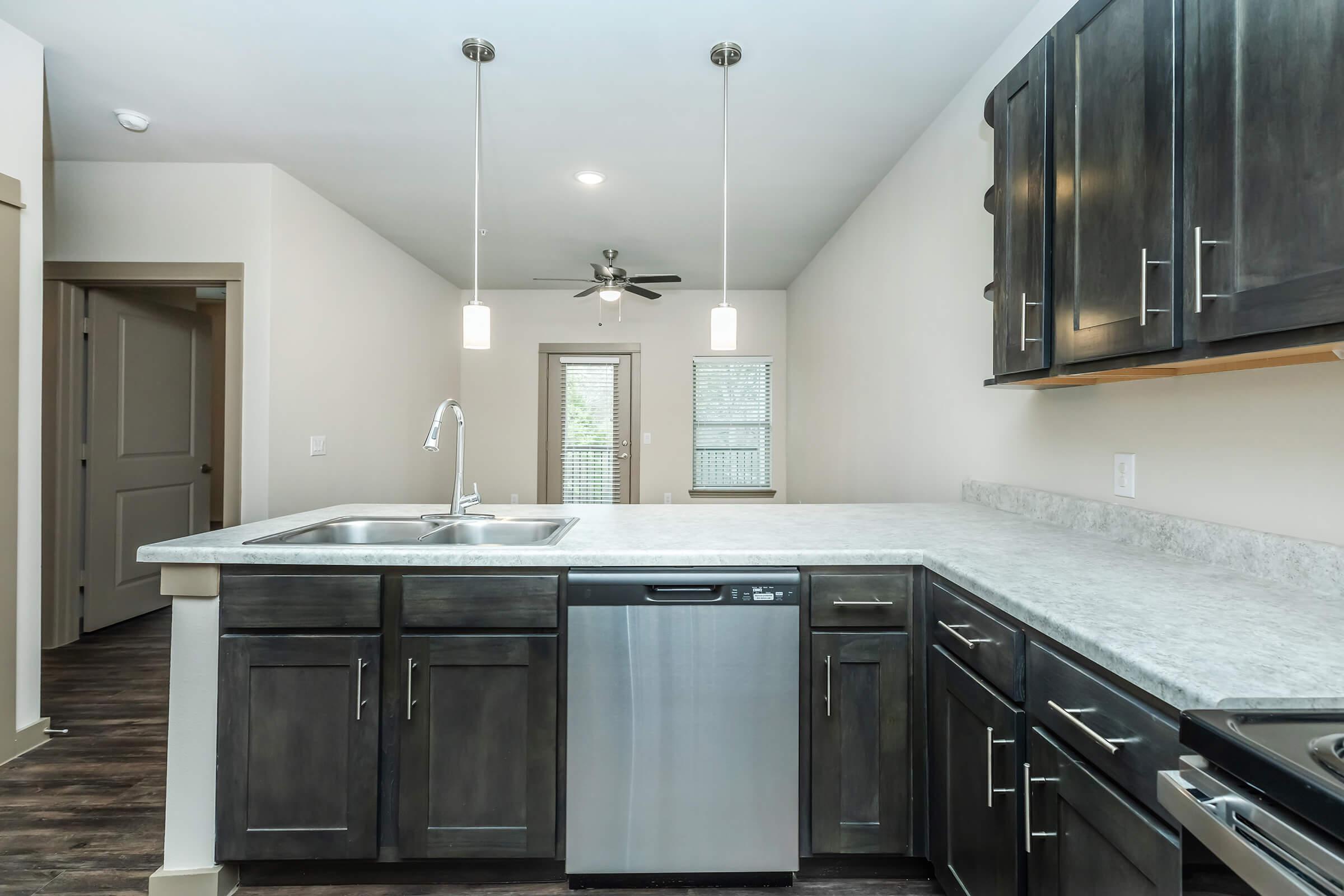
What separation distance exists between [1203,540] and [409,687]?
1.95 meters

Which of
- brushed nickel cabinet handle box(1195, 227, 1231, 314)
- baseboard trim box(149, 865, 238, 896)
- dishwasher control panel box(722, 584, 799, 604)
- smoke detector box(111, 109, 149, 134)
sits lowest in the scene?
baseboard trim box(149, 865, 238, 896)

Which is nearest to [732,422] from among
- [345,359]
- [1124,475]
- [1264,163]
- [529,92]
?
[345,359]

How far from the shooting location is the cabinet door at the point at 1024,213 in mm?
1662

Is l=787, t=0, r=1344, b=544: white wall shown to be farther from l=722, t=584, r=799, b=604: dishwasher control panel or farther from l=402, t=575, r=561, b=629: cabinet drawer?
l=402, t=575, r=561, b=629: cabinet drawer

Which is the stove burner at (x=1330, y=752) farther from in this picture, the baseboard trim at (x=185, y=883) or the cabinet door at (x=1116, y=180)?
the baseboard trim at (x=185, y=883)

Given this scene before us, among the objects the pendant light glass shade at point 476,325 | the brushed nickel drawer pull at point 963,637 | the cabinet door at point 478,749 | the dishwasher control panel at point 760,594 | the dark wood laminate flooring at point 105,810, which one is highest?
the pendant light glass shade at point 476,325

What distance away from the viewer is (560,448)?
680 centimetres

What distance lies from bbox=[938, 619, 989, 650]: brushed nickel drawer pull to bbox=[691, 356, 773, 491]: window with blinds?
5.14 metres

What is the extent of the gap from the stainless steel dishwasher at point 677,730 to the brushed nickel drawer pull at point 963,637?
1.22 ft

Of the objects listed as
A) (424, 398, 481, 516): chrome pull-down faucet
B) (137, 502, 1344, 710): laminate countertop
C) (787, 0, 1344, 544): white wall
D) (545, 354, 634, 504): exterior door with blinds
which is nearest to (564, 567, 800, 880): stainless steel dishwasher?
(137, 502, 1344, 710): laminate countertop

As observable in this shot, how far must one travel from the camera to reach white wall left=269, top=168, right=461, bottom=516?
3689mm

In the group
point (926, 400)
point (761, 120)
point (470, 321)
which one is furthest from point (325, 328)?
point (926, 400)

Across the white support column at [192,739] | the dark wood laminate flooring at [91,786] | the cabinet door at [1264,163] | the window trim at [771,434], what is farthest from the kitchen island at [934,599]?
the window trim at [771,434]

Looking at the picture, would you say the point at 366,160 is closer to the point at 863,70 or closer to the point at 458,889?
the point at 863,70
